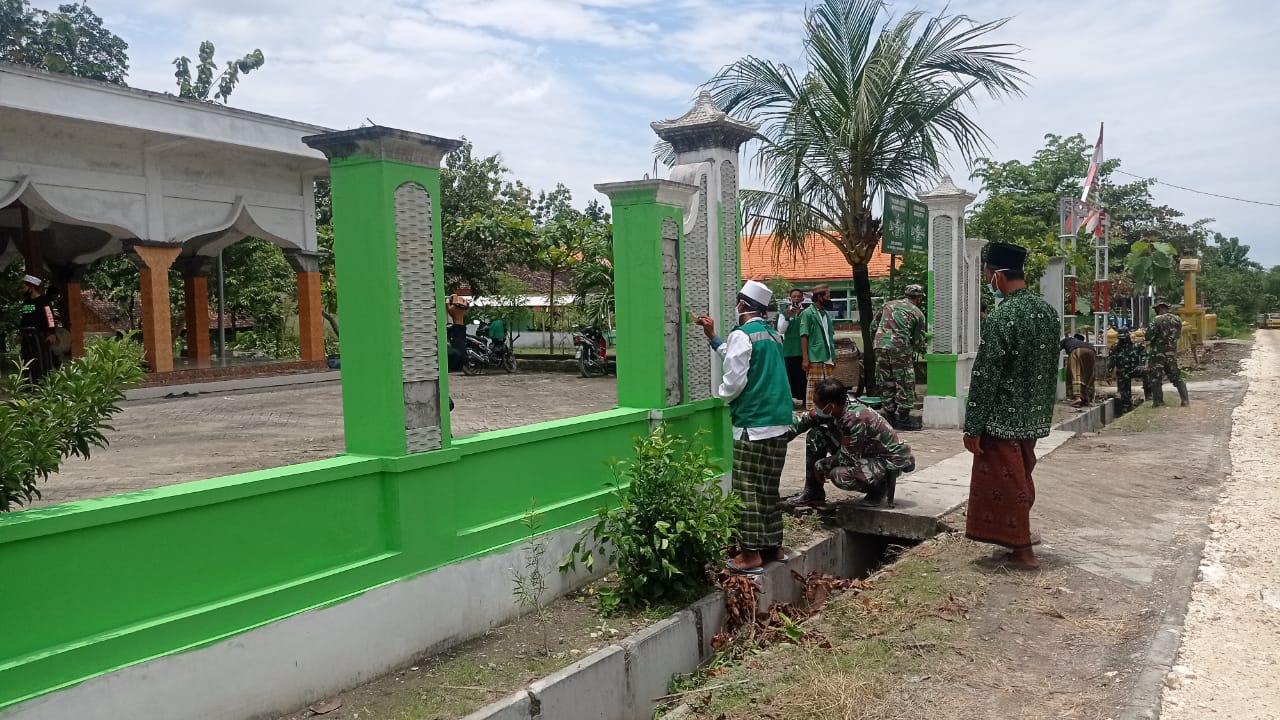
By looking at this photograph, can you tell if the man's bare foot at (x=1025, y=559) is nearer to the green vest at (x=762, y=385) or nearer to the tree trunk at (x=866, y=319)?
the green vest at (x=762, y=385)

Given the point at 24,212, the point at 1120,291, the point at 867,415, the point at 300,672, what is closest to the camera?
the point at 300,672

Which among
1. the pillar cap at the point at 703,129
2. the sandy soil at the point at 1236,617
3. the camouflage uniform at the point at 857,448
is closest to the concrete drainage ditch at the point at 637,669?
the camouflage uniform at the point at 857,448

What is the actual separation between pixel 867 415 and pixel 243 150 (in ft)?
35.4

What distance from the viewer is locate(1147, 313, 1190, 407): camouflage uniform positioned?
1291 centimetres

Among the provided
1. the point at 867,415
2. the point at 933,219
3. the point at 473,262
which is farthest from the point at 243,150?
the point at 867,415

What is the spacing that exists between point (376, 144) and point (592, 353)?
13.7 metres

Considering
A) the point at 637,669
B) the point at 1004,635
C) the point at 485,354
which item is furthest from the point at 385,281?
the point at 485,354

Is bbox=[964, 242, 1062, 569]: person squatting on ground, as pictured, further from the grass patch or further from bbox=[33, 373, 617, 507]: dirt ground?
bbox=[33, 373, 617, 507]: dirt ground

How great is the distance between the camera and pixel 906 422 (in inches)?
422

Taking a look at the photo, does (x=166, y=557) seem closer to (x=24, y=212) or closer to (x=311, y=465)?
(x=311, y=465)

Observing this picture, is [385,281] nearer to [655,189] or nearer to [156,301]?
[655,189]

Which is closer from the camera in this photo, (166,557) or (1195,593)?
(166,557)

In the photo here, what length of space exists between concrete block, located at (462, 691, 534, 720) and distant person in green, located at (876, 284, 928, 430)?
7067 millimetres

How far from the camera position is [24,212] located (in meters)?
12.3
